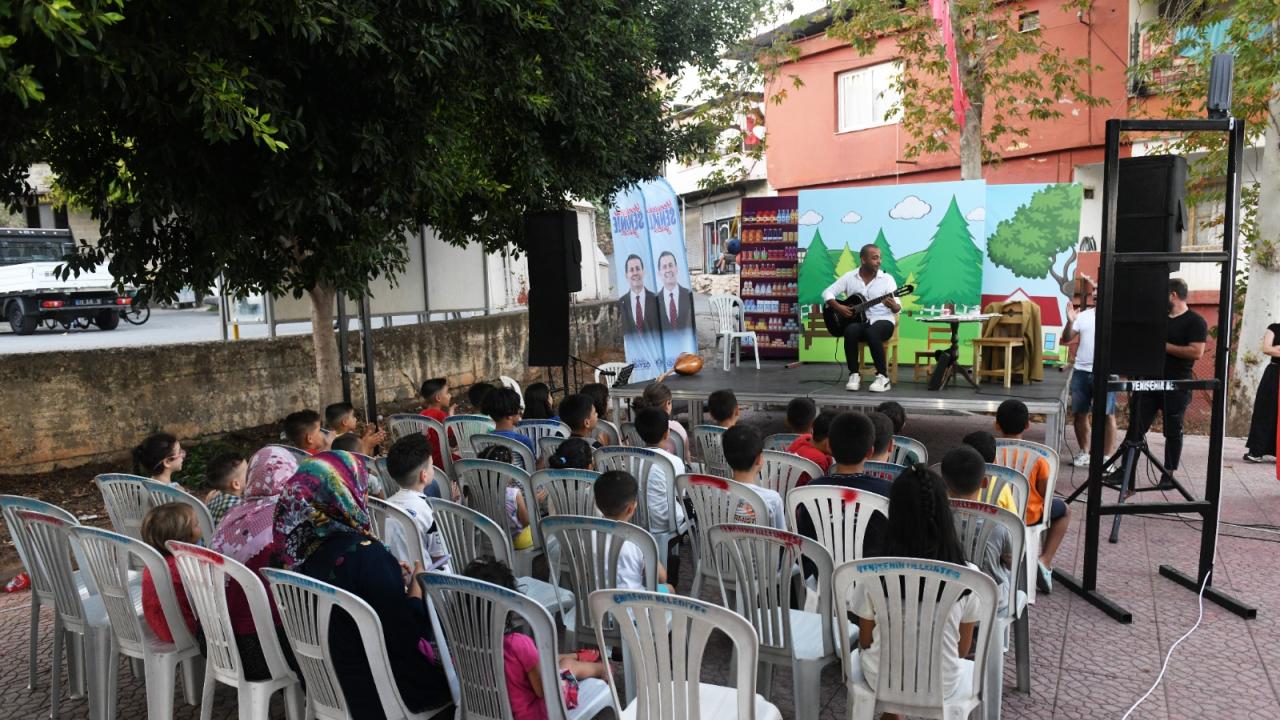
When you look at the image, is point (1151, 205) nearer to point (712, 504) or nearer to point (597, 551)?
point (712, 504)

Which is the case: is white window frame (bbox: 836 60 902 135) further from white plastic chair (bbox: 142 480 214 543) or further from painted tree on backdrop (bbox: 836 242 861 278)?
white plastic chair (bbox: 142 480 214 543)

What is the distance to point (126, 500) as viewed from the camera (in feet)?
13.6

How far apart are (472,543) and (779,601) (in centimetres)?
136

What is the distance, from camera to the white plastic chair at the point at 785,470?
4238mm

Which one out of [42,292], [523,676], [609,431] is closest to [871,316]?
[609,431]

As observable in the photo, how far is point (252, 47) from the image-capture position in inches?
186

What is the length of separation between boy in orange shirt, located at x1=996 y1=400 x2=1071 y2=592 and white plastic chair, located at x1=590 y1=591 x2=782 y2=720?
2.18 metres

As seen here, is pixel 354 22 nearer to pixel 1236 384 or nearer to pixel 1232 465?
pixel 1232 465

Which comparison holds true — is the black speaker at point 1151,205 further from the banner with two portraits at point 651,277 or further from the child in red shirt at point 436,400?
the banner with two portraits at point 651,277

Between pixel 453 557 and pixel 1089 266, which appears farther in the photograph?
pixel 1089 266

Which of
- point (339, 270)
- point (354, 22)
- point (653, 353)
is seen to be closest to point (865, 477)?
point (354, 22)

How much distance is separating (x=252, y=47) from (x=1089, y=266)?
467 inches

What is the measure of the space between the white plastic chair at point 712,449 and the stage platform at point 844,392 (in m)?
2.95

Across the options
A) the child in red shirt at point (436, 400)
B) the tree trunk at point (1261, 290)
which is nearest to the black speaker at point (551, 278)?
the child in red shirt at point (436, 400)
